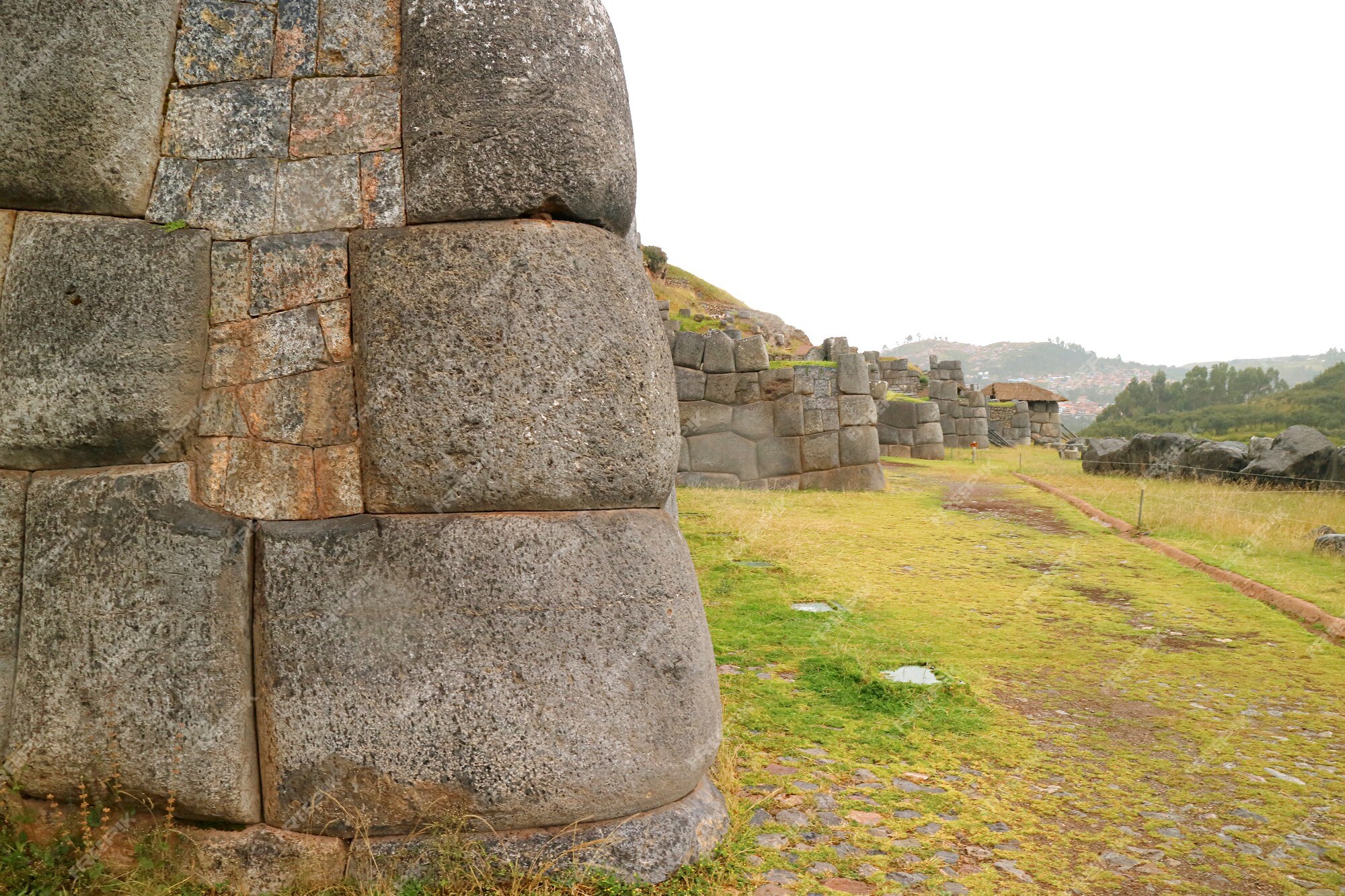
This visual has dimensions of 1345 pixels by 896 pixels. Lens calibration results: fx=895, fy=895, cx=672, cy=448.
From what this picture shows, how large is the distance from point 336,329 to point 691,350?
10535mm

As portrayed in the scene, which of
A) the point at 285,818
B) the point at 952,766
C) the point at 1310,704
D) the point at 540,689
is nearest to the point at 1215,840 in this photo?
the point at 952,766

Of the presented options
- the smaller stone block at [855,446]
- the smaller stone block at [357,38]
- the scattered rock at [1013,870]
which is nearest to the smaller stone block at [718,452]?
the smaller stone block at [855,446]

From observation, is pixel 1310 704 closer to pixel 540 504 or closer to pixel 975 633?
pixel 975 633

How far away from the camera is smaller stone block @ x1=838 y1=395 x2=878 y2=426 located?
13.5 metres

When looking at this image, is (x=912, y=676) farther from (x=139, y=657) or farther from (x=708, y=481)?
(x=708, y=481)

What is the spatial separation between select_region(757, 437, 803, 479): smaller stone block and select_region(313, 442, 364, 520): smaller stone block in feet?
35.8

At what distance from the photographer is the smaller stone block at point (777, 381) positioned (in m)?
13.2

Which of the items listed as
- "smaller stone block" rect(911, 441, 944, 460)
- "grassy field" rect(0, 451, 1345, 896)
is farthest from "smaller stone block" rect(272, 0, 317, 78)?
"smaller stone block" rect(911, 441, 944, 460)

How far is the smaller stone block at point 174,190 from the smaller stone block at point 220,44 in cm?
27

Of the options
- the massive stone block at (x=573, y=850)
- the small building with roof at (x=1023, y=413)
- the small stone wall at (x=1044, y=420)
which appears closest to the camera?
the massive stone block at (x=573, y=850)

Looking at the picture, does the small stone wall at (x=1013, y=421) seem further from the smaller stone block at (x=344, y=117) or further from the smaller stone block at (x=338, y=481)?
the smaller stone block at (x=338, y=481)

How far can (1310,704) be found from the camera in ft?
14.9

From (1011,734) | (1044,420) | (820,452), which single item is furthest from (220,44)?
(1044,420)

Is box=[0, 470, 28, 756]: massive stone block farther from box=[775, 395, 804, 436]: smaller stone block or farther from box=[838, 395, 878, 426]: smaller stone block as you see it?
box=[838, 395, 878, 426]: smaller stone block
